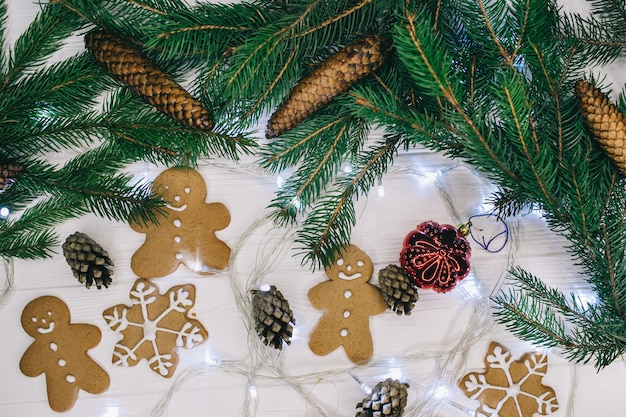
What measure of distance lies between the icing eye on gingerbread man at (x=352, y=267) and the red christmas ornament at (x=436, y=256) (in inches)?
3.7

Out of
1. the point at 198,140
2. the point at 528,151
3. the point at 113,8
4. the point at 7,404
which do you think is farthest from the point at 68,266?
the point at 528,151

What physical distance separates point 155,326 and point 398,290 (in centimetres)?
54

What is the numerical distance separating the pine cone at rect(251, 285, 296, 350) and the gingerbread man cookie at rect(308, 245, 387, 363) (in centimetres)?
8

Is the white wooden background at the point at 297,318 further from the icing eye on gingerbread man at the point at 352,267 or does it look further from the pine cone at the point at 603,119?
the pine cone at the point at 603,119

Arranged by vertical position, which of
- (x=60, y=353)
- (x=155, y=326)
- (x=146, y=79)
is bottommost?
(x=60, y=353)

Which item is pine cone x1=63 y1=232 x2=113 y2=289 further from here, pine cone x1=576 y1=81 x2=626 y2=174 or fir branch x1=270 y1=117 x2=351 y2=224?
pine cone x1=576 y1=81 x2=626 y2=174

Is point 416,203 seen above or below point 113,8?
below

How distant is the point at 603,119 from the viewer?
3.09ft

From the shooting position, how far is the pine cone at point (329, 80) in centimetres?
93

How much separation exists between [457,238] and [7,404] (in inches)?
40.8

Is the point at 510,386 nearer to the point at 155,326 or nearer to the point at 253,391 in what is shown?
the point at 253,391

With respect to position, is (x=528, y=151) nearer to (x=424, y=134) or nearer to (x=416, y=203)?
(x=424, y=134)

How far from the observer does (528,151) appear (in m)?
0.86

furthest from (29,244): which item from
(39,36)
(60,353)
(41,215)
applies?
(39,36)
